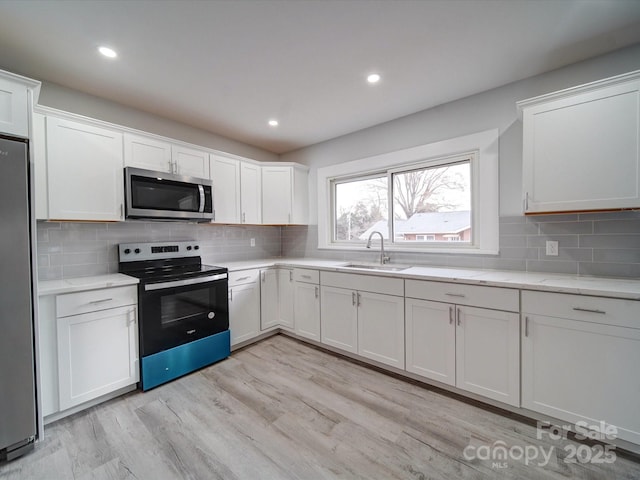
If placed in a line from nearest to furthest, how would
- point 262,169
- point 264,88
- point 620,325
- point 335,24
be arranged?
point 620,325, point 335,24, point 264,88, point 262,169

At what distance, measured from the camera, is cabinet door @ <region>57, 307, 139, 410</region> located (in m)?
1.85

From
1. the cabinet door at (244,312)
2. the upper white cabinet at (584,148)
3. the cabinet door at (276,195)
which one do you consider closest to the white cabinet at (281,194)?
the cabinet door at (276,195)

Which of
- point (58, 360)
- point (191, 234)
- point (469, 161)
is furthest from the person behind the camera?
point (191, 234)

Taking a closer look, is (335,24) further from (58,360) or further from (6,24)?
(58,360)

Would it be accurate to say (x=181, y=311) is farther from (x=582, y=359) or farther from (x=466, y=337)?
(x=582, y=359)

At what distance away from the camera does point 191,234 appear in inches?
121

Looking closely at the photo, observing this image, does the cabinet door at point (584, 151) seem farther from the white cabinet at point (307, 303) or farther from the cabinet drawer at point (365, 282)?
the white cabinet at point (307, 303)

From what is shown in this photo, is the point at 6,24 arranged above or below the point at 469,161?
above

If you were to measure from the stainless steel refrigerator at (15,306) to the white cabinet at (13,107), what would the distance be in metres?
0.07

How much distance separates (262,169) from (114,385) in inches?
104

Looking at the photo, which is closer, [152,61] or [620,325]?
[620,325]

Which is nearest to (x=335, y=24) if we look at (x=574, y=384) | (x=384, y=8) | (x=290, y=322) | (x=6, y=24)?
(x=384, y=8)

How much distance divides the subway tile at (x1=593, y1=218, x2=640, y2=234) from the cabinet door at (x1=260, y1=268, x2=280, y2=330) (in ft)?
9.56

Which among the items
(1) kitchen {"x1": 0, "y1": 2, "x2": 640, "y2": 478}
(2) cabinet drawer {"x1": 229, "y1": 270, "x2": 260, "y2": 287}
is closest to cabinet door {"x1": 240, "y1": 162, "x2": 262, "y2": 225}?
(1) kitchen {"x1": 0, "y1": 2, "x2": 640, "y2": 478}
